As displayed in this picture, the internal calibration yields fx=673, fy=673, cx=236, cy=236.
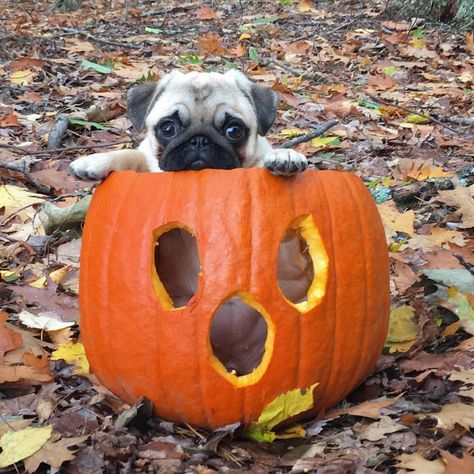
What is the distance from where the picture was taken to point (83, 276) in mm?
2635

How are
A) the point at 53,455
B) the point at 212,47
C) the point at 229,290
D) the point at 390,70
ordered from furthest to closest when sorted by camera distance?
the point at 212,47
the point at 390,70
the point at 229,290
the point at 53,455

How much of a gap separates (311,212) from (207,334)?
1.89ft

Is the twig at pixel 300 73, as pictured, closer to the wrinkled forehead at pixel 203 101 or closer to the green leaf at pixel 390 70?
the green leaf at pixel 390 70

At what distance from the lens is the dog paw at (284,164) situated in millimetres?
2424

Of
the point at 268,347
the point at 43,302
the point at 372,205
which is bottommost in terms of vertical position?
the point at 43,302

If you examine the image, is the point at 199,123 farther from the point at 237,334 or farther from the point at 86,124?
the point at 86,124

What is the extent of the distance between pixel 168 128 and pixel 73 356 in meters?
1.33

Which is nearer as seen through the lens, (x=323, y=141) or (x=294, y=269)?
(x=294, y=269)

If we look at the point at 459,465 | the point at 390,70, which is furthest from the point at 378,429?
the point at 390,70

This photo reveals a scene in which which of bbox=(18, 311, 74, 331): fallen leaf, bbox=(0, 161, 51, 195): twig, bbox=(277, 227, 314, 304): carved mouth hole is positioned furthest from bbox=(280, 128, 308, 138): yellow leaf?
bbox=(18, 311, 74, 331): fallen leaf

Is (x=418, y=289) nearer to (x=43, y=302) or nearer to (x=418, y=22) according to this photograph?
(x=43, y=302)

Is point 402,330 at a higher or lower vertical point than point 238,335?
lower

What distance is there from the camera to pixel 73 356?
2.98 metres

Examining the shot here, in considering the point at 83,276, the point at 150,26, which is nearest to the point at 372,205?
the point at 83,276
